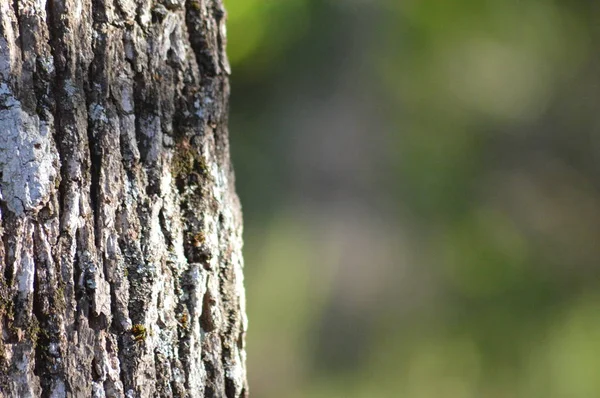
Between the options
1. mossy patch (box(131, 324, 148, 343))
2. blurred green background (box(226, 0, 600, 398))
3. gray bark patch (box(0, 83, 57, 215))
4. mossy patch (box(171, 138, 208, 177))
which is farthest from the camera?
blurred green background (box(226, 0, 600, 398))

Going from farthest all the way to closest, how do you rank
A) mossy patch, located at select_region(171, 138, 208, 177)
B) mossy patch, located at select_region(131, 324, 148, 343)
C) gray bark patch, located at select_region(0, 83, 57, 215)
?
mossy patch, located at select_region(171, 138, 208, 177) < mossy patch, located at select_region(131, 324, 148, 343) < gray bark patch, located at select_region(0, 83, 57, 215)

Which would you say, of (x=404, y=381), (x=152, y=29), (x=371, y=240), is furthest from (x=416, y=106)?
(x=152, y=29)

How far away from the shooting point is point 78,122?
1230 millimetres

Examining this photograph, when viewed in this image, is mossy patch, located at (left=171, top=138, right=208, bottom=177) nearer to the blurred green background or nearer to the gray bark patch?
the gray bark patch

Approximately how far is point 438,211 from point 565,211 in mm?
1204

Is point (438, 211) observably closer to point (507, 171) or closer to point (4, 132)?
point (507, 171)

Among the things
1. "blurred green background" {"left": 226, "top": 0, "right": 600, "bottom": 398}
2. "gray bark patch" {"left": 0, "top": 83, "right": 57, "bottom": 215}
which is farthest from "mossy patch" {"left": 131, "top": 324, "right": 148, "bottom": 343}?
"blurred green background" {"left": 226, "top": 0, "right": 600, "bottom": 398}

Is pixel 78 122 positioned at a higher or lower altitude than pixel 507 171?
lower

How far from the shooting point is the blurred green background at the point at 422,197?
7.40 metres

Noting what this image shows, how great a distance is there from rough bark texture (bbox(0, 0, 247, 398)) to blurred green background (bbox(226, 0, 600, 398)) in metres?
5.62

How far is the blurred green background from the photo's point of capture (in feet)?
24.3

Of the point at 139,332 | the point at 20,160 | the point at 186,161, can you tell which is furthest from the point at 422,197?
the point at 20,160

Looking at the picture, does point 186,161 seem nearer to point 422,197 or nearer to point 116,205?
point 116,205

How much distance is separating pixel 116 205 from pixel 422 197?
6984 mm
